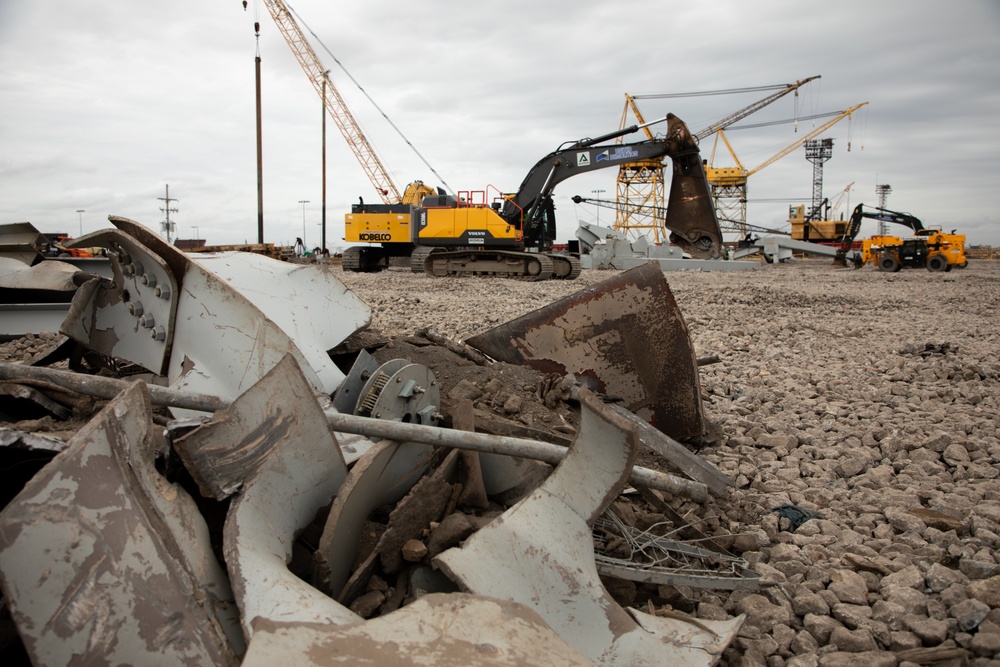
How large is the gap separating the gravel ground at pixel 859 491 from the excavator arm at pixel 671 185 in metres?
6.34

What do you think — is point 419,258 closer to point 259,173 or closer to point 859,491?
point 259,173

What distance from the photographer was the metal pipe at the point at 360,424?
1.90 m

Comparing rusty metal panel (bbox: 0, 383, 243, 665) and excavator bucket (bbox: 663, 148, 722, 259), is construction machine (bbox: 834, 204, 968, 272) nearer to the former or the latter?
excavator bucket (bbox: 663, 148, 722, 259)

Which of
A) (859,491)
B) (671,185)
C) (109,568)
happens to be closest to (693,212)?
(671,185)

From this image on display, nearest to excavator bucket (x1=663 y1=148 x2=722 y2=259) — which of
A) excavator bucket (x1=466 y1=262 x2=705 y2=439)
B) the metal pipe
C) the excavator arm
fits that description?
the excavator arm

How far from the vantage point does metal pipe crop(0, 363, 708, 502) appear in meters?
1.90

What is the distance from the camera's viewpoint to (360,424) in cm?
191

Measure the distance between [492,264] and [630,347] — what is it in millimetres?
13203

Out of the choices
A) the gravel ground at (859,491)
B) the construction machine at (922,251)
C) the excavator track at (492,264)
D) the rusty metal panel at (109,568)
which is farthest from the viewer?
the construction machine at (922,251)

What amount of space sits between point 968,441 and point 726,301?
751cm

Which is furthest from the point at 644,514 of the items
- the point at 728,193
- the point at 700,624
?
the point at 728,193

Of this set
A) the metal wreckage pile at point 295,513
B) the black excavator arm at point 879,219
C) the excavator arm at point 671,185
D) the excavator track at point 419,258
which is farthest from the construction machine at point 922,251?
the metal wreckage pile at point 295,513

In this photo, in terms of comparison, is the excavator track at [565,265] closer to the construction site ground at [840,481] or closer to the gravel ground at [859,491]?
the gravel ground at [859,491]

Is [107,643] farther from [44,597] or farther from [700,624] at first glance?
[700,624]
